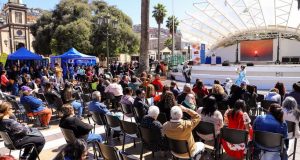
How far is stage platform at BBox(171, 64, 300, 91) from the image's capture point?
1945cm

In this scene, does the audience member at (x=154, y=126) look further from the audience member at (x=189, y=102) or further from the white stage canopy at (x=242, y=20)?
the white stage canopy at (x=242, y=20)

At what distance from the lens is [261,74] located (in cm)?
2156

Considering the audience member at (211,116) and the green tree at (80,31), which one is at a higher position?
the green tree at (80,31)

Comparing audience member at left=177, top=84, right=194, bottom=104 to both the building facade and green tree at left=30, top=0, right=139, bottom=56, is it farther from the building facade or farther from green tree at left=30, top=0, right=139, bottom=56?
the building facade

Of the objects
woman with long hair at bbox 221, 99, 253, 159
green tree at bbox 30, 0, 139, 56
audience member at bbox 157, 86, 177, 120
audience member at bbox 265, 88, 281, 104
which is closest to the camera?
woman with long hair at bbox 221, 99, 253, 159

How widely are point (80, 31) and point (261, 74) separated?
21918 millimetres

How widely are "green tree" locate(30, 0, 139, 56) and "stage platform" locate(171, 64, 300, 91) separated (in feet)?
46.5

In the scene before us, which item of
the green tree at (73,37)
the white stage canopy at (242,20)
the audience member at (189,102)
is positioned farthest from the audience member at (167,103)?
the white stage canopy at (242,20)

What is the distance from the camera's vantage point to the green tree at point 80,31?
3453cm

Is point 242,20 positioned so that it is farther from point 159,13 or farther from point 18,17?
point 18,17

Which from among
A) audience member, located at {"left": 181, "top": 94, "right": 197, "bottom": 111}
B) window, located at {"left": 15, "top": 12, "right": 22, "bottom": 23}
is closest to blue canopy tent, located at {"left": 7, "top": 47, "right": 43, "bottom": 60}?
audience member, located at {"left": 181, "top": 94, "right": 197, "bottom": 111}

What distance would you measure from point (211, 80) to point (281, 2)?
24522 millimetres

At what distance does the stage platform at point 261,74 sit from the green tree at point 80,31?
14163mm

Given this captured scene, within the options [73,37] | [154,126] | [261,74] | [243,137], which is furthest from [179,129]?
[73,37]
